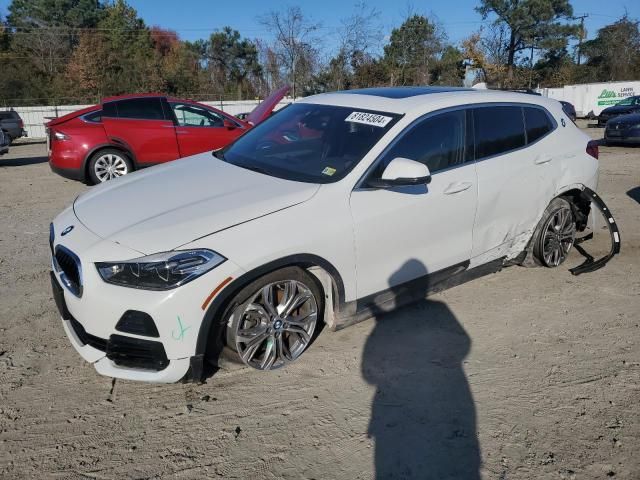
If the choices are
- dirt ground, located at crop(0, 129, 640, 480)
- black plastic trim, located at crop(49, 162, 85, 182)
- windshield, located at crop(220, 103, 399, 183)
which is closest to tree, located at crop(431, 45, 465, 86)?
black plastic trim, located at crop(49, 162, 85, 182)

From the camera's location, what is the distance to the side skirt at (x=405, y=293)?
11.7 feet

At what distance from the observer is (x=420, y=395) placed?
315cm

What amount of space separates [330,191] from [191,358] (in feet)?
4.25

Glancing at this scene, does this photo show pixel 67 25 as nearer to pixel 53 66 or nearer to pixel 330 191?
pixel 53 66

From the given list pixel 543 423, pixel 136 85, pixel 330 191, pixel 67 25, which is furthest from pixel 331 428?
pixel 67 25

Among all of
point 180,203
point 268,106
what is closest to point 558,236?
point 180,203

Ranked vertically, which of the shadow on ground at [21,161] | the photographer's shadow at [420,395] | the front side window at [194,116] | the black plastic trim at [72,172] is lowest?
the photographer's shadow at [420,395]

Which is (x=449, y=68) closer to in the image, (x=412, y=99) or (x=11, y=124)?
(x=11, y=124)

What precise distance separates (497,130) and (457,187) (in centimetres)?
81

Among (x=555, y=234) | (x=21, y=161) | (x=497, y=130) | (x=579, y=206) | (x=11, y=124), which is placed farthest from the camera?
(x=11, y=124)

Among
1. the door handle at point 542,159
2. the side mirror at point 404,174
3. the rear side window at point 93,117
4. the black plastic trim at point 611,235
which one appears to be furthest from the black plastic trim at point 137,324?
the rear side window at point 93,117

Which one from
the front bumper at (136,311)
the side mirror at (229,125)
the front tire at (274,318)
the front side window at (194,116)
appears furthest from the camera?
the side mirror at (229,125)

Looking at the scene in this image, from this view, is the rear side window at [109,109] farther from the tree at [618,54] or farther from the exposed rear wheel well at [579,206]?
the tree at [618,54]

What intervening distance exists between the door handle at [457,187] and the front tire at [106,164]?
696cm
